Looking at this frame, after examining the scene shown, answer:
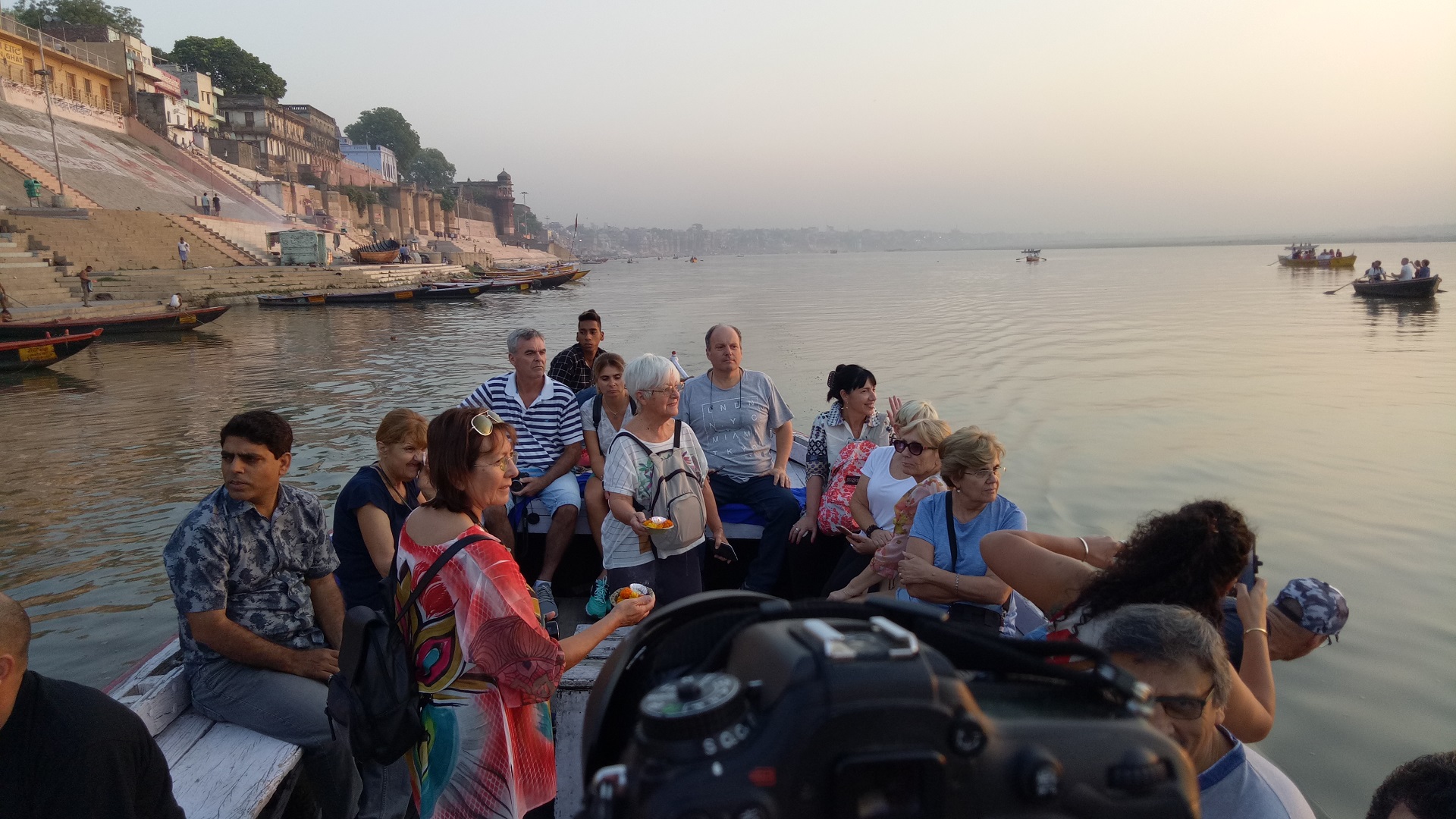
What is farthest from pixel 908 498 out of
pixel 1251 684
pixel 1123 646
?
pixel 1123 646

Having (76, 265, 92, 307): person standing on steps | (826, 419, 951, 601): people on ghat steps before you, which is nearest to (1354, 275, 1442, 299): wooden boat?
(826, 419, 951, 601): people on ghat steps

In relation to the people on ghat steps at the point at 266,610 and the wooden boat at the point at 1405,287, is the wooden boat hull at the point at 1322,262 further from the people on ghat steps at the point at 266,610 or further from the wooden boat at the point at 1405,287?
the people on ghat steps at the point at 266,610

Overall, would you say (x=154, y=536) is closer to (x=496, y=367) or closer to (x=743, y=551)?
(x=743, y=551)

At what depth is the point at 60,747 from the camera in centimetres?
184

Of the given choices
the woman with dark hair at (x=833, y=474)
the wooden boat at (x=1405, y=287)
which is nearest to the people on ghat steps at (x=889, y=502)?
the woman with dark hair at (x=833, y=474)

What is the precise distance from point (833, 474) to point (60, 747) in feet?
10.6

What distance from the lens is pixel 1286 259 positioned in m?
57.8

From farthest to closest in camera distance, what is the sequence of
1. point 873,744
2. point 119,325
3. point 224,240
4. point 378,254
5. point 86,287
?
point 378,254 → point 224,240 → point 86,287 → point 119,325 → point 873,744

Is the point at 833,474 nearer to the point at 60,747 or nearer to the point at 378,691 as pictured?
the point at 378,691

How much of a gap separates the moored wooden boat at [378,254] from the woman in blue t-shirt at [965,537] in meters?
49.3

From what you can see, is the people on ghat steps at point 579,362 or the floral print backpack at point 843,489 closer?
the floral print backpack at point 843,489

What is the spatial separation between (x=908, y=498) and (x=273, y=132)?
76.5m

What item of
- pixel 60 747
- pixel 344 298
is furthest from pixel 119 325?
pixel 60 747

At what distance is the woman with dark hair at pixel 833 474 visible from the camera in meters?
4.27
